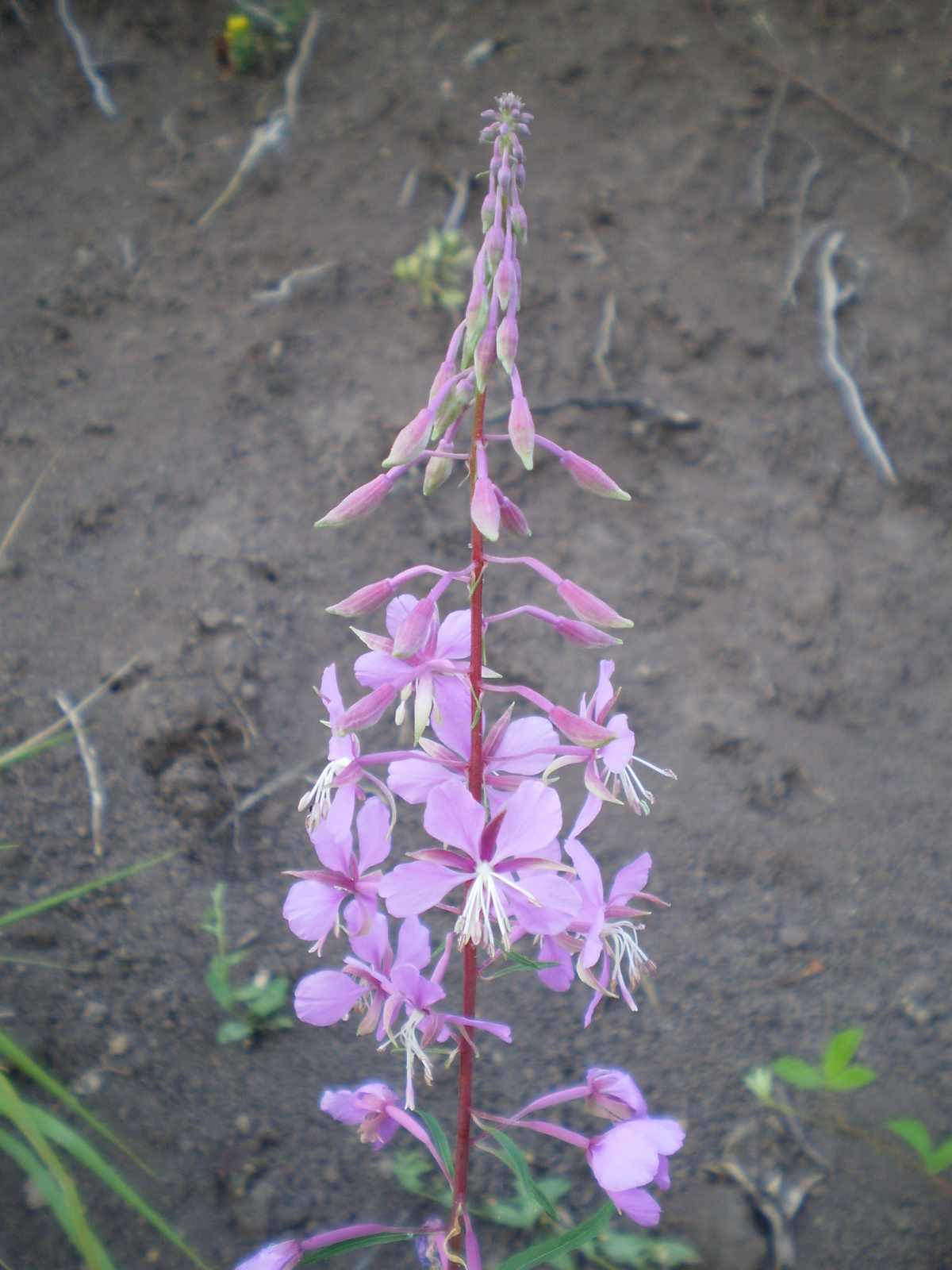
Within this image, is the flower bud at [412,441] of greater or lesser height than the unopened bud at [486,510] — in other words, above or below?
above

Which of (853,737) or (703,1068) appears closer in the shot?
(703,1068)

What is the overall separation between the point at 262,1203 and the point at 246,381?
7.67ft

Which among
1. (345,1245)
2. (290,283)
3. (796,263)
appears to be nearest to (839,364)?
(796,263)

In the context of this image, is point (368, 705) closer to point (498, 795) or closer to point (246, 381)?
point (498, 795)

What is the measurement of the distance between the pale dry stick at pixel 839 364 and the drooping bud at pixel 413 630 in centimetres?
235

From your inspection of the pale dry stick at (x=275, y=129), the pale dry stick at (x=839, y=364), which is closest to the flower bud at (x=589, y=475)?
the pale dry stick at (x=839, y=364)

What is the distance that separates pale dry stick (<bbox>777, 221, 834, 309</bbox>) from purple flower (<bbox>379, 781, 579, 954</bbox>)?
108 inches

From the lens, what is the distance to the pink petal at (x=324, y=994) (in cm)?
126

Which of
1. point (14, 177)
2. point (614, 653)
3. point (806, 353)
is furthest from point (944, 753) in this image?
point (14, 177)

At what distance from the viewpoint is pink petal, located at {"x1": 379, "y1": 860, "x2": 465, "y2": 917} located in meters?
1.10

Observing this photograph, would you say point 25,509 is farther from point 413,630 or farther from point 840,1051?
point 840,1051

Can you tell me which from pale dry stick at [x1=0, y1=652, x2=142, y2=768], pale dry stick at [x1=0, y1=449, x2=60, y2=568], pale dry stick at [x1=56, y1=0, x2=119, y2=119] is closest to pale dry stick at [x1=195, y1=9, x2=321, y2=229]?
pale dry stick at [x1=56, y1=0, x2=119, y2=119]

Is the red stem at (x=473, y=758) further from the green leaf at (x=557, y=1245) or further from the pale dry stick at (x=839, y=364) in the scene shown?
the pale dry stick at (x=839, y=364)

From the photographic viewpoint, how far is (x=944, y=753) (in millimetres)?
2527
